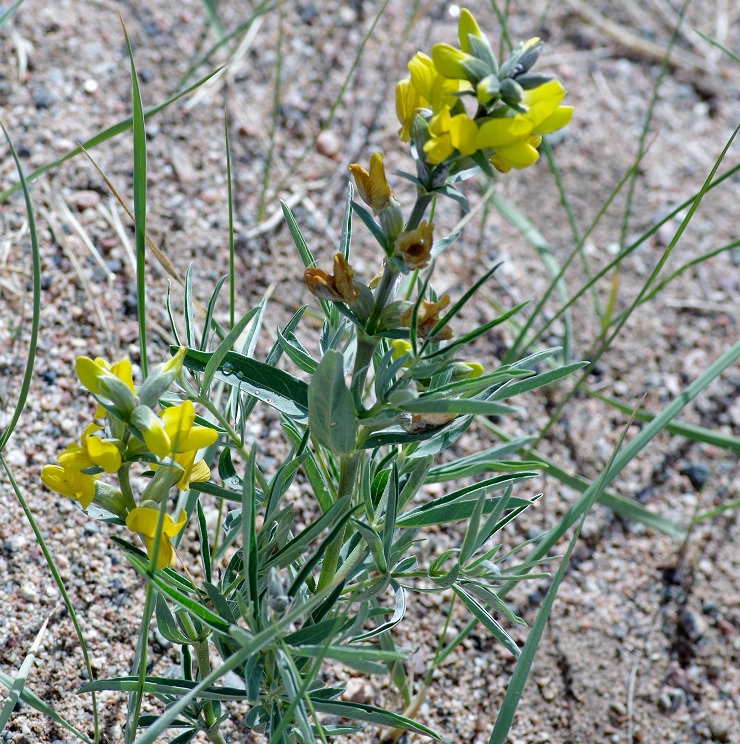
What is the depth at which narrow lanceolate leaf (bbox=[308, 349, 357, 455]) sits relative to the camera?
997 mm

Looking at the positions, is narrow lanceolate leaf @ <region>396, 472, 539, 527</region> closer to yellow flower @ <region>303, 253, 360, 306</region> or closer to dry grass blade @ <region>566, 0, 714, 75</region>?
yellow flower @ <region>303, 253, 360, 306</region>

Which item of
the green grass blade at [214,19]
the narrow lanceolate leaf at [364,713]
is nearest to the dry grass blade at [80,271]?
the green grass blade at [214,19]

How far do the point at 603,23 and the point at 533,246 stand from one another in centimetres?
95

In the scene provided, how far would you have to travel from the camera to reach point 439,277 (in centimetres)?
227

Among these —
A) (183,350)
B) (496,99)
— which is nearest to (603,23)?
(496,99)

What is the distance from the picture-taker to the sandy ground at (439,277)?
5.53 ft

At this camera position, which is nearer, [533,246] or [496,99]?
[496,99]

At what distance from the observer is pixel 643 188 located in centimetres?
257

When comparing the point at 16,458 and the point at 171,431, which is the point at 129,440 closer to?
the point at 171,431

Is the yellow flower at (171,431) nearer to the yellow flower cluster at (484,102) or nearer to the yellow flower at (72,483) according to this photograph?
the yellow flower at (72,483)

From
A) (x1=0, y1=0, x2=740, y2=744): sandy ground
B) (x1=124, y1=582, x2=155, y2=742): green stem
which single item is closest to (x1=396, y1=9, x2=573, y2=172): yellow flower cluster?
(x1=124, y1=582, x2=155, y2=742): green stem

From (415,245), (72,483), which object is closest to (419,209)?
(415,245)

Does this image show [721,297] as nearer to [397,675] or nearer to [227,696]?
[397,675]

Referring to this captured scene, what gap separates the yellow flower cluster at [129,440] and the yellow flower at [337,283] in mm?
182
